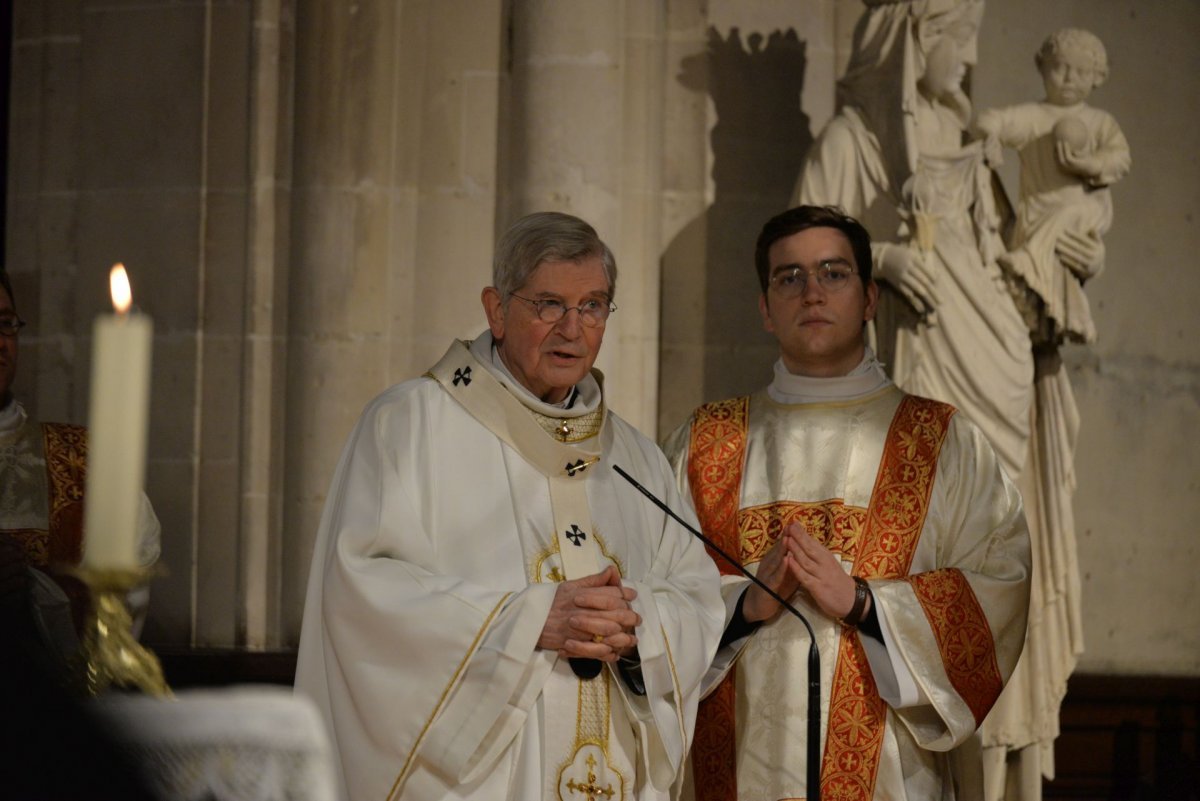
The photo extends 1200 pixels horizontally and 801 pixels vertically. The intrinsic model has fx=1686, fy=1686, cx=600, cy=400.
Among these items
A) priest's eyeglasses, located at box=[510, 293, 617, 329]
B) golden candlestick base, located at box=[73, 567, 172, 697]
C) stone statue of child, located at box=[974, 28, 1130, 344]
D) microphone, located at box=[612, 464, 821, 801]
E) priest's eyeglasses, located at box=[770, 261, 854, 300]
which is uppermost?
stone statue of child, located at box=[974, 28, 1130, 344]

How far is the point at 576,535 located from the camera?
3316mm

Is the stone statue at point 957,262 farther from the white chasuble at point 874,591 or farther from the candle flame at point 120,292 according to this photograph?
the candle flame at point 120,292

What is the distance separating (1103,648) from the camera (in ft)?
22.1

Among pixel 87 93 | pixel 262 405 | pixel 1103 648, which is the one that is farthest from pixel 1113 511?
pixel 87 93

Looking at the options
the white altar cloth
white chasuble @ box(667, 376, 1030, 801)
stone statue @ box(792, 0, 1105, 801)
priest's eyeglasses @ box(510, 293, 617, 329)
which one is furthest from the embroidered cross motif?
the white altar cloth

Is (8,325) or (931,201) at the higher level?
(931,201)

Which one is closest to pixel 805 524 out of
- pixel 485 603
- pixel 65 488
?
pixel 485 603

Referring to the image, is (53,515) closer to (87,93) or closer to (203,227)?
(203,227)

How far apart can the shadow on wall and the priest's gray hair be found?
2782 millimetres

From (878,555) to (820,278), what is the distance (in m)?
0.64

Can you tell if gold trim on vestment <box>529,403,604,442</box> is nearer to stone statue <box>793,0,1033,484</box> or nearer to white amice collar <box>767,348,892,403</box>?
white amice collar <box>767,348,892,403</box>

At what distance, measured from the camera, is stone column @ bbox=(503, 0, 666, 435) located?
566 cm

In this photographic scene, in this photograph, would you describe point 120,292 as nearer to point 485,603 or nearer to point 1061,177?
point 485,603

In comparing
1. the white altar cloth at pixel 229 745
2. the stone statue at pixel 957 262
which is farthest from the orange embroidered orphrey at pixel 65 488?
the white altar cloth at pixel 229 745
